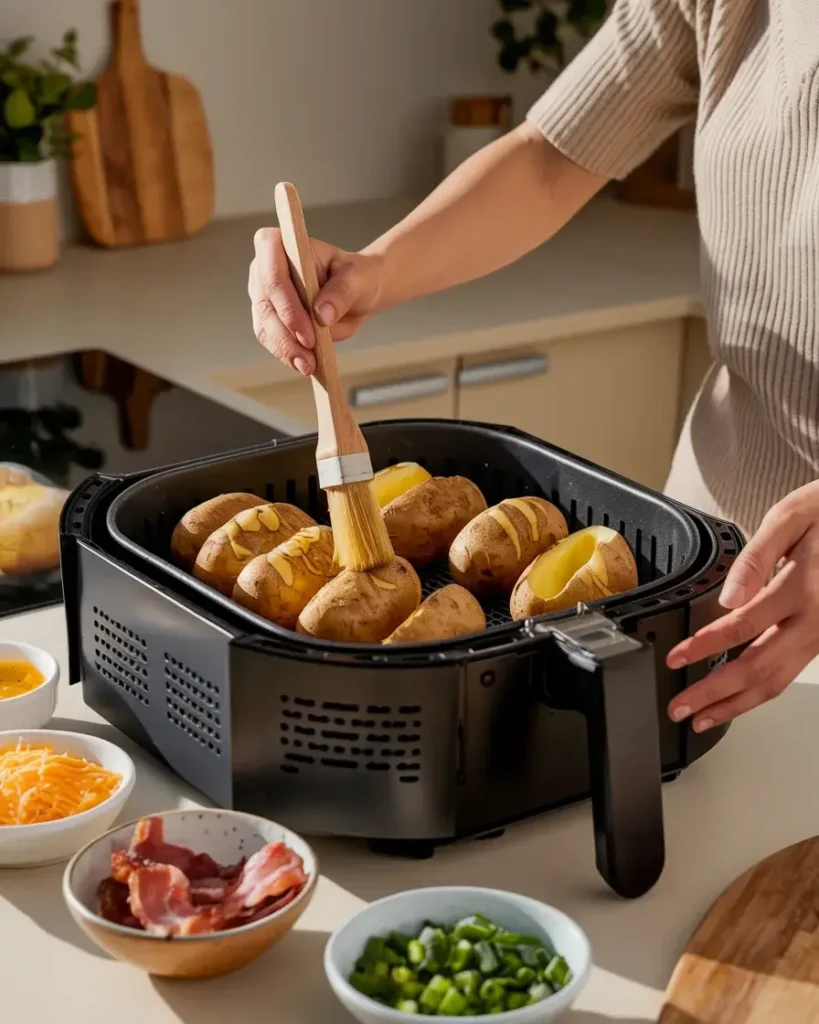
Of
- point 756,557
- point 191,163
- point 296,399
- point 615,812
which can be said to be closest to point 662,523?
point 756,557

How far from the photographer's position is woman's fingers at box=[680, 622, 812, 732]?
942 millimetres

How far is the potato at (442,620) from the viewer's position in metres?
0.93

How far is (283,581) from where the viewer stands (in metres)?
1.00

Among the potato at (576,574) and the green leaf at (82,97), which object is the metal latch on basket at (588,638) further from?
the green leaf at (82,97)

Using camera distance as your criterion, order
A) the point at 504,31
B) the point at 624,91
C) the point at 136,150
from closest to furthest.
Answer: the point at 624,91, the point at 136,150, the point at 504,31

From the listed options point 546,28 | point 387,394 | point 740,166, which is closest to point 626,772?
point 740,166

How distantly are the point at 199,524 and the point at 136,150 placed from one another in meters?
1.60

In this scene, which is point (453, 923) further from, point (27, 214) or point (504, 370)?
point (27, 214)

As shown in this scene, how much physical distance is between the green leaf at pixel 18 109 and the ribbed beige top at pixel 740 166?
1081 mm

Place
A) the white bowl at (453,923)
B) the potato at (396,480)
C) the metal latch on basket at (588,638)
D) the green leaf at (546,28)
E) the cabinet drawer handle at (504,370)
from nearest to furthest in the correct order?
the white bowl at (453,923), the metal latch on basket at (588,638), the potato at (396,480), the cabinet drawer handle at (504,370), the green leaf at (546,28)

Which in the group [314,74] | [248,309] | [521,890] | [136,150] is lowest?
[521,890]

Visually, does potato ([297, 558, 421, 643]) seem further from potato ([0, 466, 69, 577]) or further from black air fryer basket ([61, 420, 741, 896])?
potato ([0, 466, 69, 577])

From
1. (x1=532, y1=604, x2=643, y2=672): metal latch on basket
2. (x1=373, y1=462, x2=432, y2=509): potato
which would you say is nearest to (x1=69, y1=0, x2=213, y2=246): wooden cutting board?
(x1=373, y1=462, x2=432, y2=509): potato

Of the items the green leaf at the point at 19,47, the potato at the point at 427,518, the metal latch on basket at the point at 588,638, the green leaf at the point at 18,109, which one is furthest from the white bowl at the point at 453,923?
the green leaf at the point at 19,47
